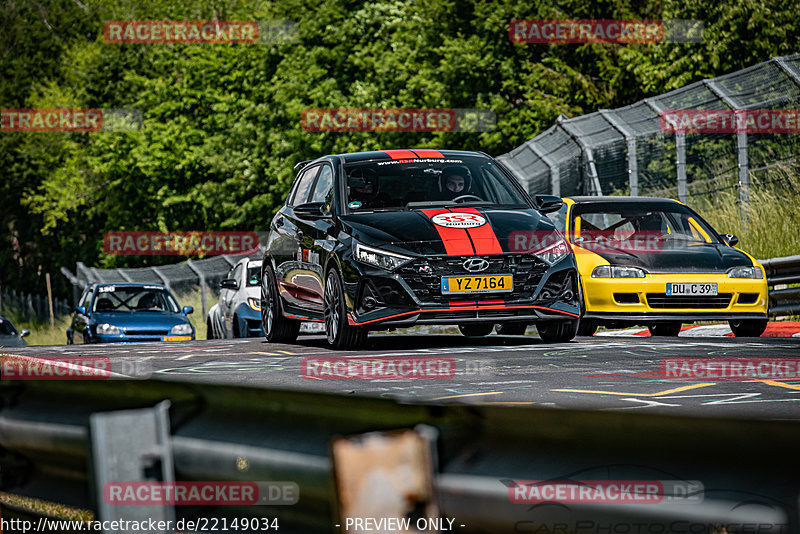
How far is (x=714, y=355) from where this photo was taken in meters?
10.2

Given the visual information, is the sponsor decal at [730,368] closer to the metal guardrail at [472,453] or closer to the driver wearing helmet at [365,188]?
the driver wearing helmet at [365,188]

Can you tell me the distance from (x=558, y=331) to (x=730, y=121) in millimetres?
6943

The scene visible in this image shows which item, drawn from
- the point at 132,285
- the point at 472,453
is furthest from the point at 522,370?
the point at 132,285

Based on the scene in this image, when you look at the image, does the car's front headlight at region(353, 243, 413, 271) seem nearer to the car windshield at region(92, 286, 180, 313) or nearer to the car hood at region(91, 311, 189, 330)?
the car hood at region(91, 311, 189, 330)

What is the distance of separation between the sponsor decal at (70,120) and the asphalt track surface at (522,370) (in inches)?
1671

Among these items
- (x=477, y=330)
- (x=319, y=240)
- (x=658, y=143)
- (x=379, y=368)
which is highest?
(x=658, y=143)

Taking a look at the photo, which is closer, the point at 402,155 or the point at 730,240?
the point at 402,155

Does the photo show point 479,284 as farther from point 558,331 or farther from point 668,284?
point 668,284

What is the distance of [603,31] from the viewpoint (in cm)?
3744

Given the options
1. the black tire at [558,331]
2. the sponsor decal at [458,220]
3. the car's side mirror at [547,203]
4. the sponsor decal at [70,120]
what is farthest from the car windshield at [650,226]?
the sponsor decal at [70,120]

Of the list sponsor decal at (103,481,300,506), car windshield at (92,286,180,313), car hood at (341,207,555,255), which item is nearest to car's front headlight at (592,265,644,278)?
car hood at (341,207,555,255)

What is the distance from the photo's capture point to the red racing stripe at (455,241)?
1048cm

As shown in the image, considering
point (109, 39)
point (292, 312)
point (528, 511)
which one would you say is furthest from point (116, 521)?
point (109, 39)

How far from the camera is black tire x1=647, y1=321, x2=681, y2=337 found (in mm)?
14952
